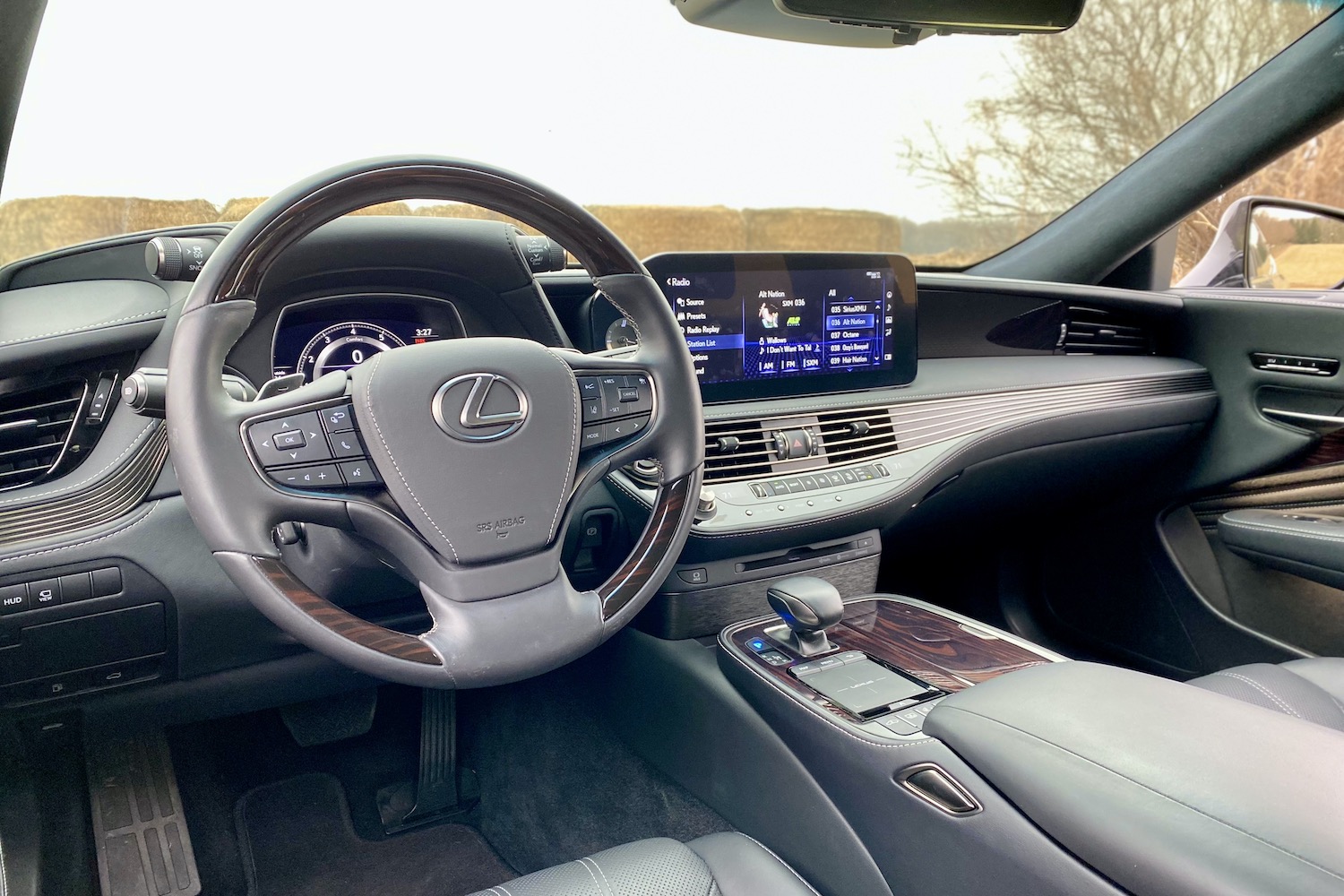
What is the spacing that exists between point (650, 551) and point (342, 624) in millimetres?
408

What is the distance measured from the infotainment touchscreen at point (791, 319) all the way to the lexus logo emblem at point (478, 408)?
67 centimetres

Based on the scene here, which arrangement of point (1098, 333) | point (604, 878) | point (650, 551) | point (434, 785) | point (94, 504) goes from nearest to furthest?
point (604, 878)
point (650, 551)
point (94, 504)
point (434, 785)
point (1098, 333)

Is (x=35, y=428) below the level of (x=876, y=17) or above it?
below

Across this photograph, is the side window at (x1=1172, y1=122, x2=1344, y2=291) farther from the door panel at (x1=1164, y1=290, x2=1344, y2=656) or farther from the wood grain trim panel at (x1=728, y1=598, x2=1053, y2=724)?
the wood grain trim panel at (x1=728, y1=598, x2=1053, y2=724)

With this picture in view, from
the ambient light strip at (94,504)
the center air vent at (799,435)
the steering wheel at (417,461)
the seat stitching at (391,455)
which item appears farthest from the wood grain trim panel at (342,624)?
the center air vent at (799,435)

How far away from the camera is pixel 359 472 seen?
3.65 feet

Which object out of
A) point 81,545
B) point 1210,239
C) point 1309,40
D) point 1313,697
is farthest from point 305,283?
point 1210,239

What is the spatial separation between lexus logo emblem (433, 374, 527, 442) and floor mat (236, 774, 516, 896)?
119 cm

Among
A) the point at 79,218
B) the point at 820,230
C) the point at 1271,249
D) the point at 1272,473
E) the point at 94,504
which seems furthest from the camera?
the point at 1271,249

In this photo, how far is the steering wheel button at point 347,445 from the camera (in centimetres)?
110

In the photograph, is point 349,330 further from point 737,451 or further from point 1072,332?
point 1072,332

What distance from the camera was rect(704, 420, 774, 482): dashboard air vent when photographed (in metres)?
1.84

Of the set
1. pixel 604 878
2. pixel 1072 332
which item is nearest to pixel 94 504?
pixel 604 878

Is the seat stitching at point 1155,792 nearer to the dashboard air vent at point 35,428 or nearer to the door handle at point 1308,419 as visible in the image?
the dashboard air vent at point 35,428
